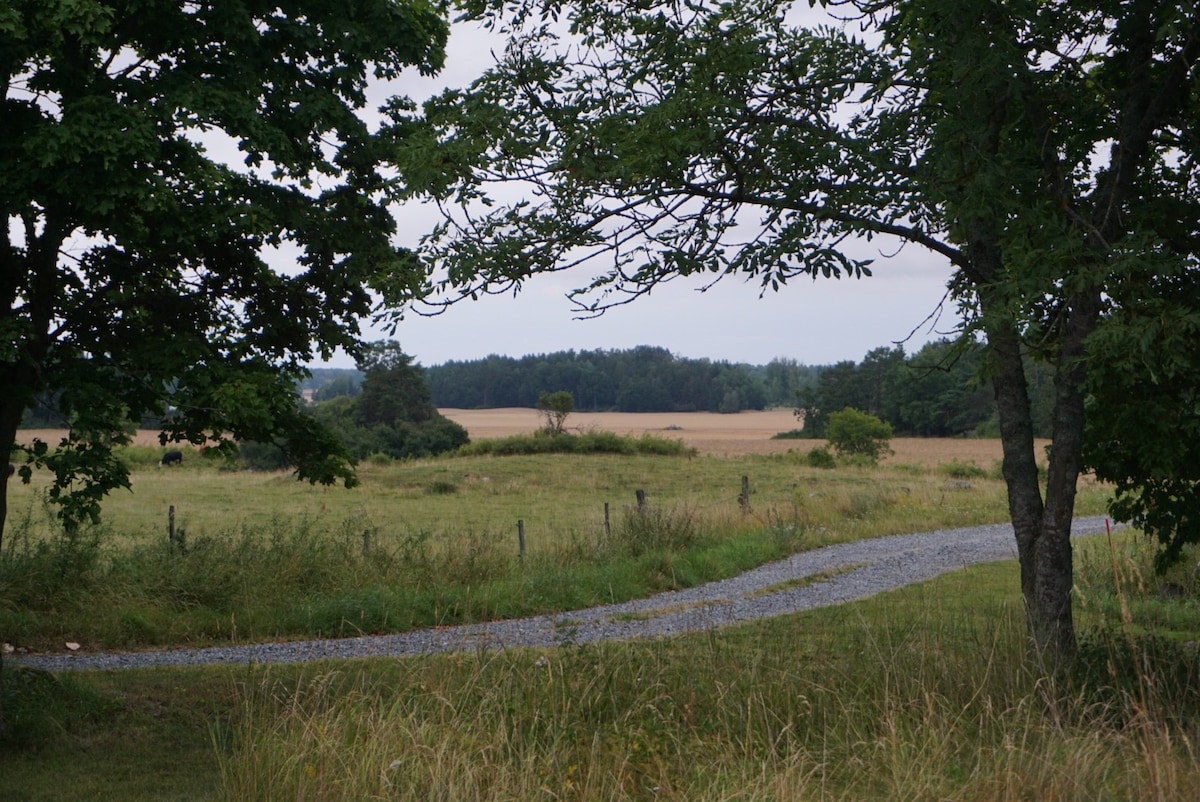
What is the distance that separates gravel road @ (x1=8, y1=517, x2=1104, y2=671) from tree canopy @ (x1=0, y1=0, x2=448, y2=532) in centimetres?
203

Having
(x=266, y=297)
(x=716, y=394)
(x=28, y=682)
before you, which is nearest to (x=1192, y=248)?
(x=266, y=297)

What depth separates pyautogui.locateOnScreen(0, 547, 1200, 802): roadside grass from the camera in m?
5.16

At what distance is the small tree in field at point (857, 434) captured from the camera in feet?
206

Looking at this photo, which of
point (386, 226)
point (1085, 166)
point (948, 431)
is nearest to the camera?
point (1085, 166)

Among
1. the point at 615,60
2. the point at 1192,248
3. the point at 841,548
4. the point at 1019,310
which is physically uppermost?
the point at 615,60

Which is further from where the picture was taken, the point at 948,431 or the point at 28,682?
the point at 948,431

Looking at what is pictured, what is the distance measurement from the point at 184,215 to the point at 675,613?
27.5 feet

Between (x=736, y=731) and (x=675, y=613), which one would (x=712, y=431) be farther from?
(x=736, y=731)

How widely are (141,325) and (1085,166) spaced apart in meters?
7.30

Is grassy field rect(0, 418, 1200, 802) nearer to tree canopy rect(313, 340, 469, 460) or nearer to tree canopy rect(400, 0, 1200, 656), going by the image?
tree canopy rect(400, 0, 1200, 656)

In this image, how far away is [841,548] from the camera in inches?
870

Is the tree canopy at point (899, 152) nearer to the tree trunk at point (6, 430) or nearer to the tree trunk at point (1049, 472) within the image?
the tree trunk at point (1049, 472)

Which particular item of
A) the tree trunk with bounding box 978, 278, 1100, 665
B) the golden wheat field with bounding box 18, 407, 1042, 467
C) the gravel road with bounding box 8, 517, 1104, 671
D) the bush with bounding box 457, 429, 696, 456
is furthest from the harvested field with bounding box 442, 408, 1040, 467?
the tree trunk with bounding box 978, 278, 1100, 665

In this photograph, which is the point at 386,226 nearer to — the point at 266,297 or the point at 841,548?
the point at 266,297
